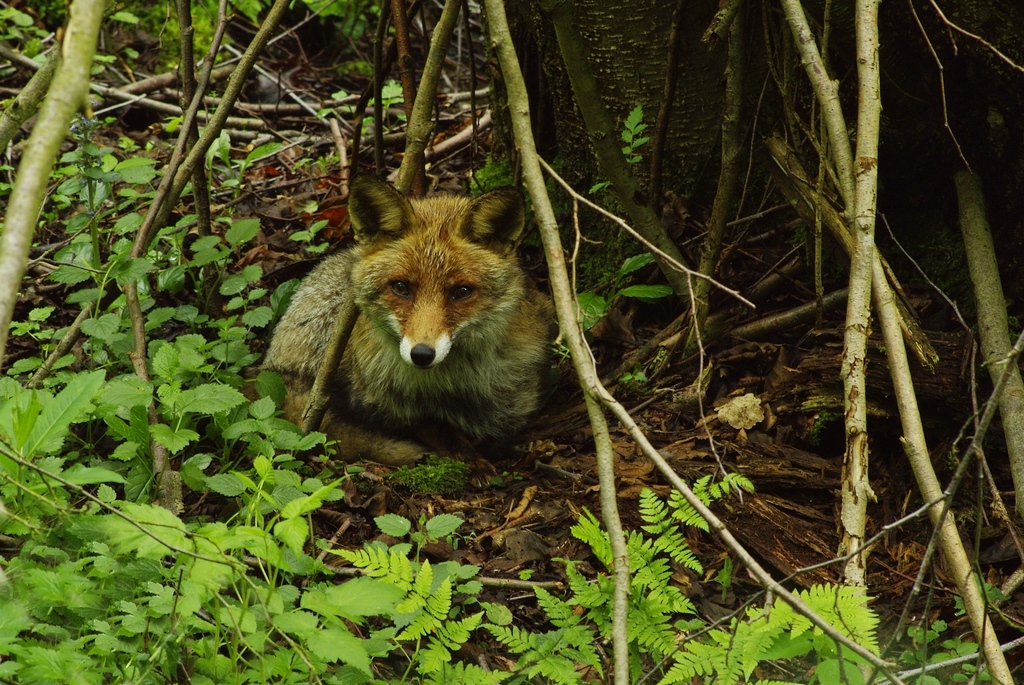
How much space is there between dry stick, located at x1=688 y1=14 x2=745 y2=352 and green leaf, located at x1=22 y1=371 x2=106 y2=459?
2.88m

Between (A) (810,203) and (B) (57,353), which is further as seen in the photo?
(B) (57,353)

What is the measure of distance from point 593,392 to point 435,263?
2582mm

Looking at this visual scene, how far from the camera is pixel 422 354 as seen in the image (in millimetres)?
4496

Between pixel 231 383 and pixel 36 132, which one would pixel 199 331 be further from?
pixel 36 132

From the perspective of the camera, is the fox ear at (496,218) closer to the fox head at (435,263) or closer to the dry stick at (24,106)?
the fox head at (435,263)

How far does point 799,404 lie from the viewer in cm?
463

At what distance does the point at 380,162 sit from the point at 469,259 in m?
1.25

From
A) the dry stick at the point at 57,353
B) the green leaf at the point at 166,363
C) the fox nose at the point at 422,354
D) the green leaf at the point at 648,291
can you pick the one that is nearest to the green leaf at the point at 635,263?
the green leaf at the point at 648,291

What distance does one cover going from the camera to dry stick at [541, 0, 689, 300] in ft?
14.1

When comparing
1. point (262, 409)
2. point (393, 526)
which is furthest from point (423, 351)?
point (393, 526)

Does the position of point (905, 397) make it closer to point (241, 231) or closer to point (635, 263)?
point (635, 263)

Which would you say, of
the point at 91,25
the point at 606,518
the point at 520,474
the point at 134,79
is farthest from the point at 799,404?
the point at 134,79

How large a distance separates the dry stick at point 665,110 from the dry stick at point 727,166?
11.6 inches

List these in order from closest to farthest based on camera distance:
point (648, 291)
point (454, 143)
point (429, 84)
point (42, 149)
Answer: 1. point (42, 149)
2. point (429, 84)
3. point (648, 291)
4. point (454, 143)
